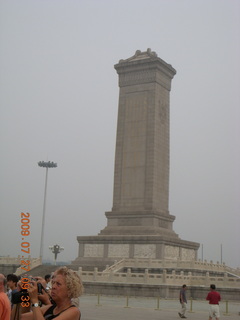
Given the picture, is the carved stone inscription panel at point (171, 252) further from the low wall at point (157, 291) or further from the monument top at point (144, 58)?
the monument top at point (144, 58)

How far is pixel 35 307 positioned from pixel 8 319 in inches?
40.2

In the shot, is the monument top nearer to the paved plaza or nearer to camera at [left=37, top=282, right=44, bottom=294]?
the paved plaza

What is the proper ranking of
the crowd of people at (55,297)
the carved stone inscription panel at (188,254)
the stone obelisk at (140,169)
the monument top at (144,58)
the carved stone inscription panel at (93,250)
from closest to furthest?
the crowd of people at (55,297), the stone obelisk at (140,169), the carved stone inscription panel at (93,250), the carved stone inscription panel at (188,254), the monument top at (144,58)

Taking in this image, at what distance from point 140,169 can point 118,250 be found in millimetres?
8449

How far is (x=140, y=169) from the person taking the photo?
49250mm

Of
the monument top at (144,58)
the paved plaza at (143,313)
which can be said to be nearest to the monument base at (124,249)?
the monument top at (144,58)

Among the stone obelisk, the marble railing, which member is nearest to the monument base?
the stone obelisk

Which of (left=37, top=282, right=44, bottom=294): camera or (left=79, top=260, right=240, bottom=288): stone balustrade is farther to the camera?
(left=79, top=260, right=240, bottom=288): stone balustrade

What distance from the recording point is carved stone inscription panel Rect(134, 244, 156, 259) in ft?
143

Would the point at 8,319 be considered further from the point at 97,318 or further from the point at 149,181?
the point at 149,181

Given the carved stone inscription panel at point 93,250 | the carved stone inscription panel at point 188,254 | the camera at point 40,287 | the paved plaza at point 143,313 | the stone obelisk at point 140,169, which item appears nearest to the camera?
the camera at point 40,287

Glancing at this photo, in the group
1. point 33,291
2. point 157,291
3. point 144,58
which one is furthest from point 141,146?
point 33,291

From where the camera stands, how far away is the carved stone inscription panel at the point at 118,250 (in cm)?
4494

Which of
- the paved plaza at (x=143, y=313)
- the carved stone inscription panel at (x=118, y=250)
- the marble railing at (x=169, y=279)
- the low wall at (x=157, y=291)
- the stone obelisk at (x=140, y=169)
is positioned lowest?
the paved plaza at (x=143, y=313)
